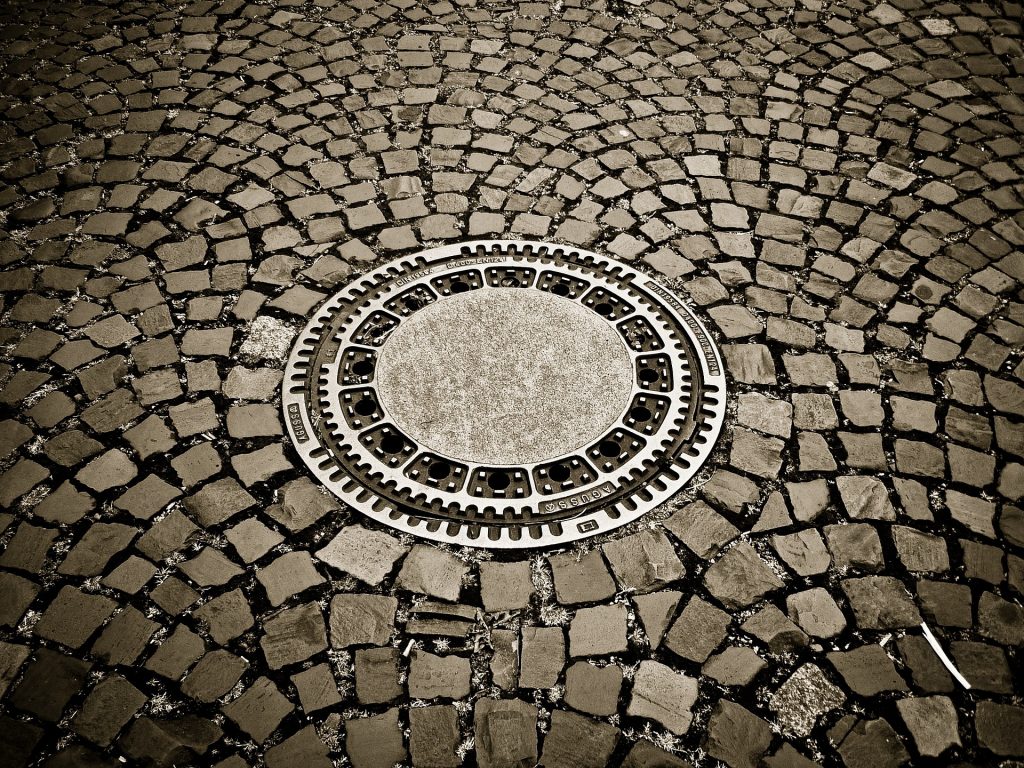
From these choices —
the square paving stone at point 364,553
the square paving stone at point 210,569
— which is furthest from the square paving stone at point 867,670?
the square paving stone at point 210,569

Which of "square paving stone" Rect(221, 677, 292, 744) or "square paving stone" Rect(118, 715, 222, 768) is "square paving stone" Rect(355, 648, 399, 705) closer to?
"square paving stone" Rect(221, 677, 292, 744)

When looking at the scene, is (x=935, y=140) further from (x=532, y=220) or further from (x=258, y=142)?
(x=258, y=142)

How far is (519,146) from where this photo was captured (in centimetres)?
403

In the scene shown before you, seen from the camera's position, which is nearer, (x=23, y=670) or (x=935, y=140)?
(x=23, y=670)

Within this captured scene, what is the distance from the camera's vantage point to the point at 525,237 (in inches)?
140

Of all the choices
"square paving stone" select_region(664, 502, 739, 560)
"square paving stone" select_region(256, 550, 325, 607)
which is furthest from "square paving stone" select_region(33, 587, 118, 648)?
"square paving stone" select_region(664, 502, 739, 560)

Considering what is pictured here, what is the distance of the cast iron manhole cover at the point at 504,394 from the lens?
8.46 feet

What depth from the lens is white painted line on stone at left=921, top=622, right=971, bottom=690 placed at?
84.0 inches

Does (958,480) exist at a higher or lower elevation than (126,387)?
lower

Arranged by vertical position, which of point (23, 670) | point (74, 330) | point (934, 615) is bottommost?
point (934, 615)

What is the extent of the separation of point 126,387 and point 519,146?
2438 millimetres

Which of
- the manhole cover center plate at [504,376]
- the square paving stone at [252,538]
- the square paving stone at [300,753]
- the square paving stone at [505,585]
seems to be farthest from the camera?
the manhole cover center plate at [504,376]

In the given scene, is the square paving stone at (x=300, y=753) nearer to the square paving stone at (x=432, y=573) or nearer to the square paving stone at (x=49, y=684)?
the square paving stone at (x=432, y=573)

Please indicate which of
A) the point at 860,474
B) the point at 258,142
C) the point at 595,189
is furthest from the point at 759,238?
the point at 258,142
